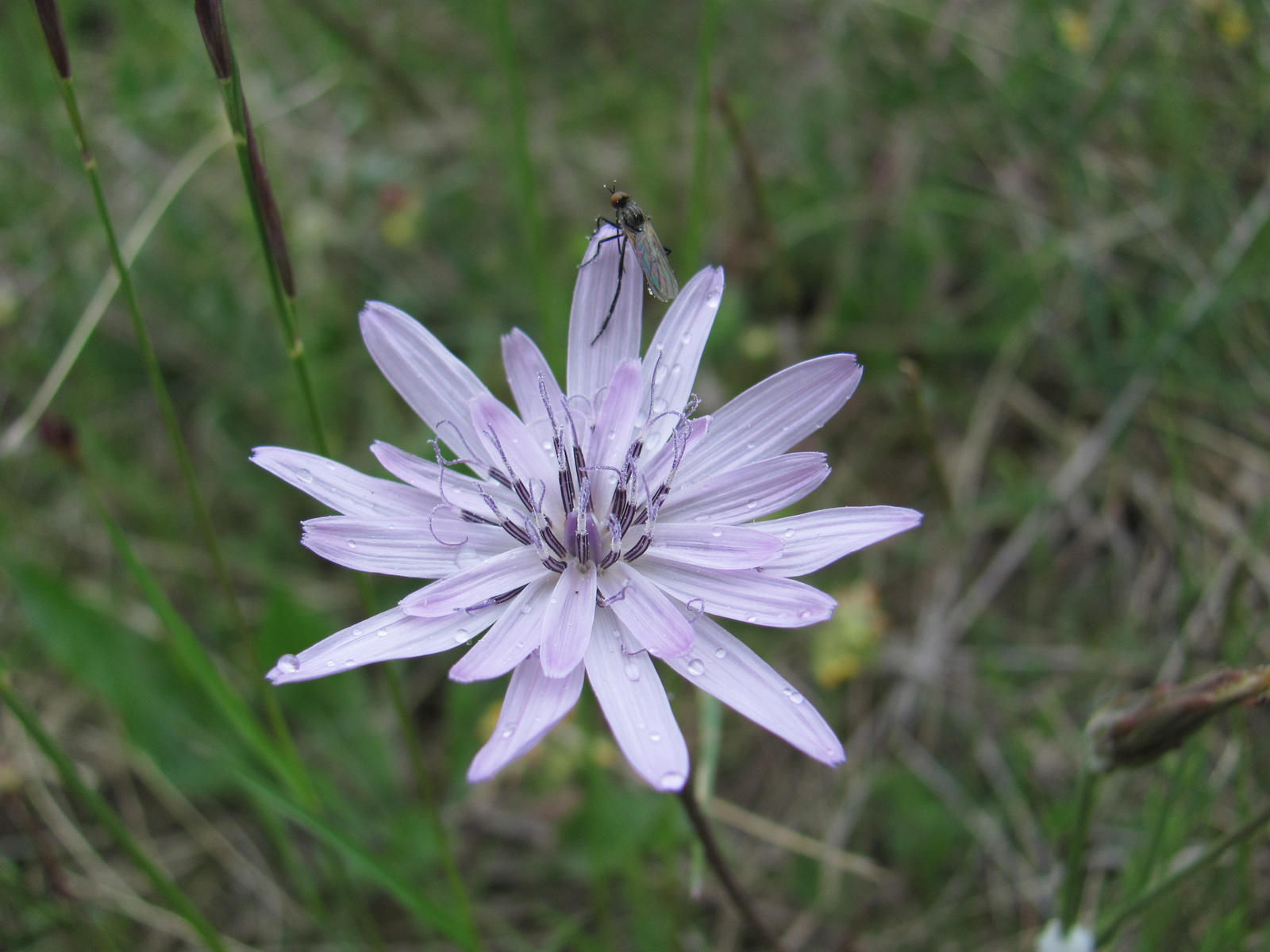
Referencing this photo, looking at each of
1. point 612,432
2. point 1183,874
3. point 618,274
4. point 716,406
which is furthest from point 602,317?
point 716,406

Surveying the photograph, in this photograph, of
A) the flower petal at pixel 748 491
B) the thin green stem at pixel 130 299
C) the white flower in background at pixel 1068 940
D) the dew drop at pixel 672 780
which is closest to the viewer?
the dew drop at pixel 672 780

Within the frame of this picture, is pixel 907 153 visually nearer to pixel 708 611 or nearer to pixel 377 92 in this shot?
pixel 377 92

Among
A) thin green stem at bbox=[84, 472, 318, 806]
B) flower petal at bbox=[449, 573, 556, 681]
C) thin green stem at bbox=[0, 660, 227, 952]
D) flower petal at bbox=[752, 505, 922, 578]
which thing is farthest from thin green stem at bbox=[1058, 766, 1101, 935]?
thin green stem at bbox=[0, 660, 227, 952]

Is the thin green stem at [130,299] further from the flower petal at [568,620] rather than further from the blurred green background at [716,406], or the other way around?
the flower petal at [568,620]

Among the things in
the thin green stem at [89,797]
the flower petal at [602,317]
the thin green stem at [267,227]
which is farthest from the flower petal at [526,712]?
the thin green stem at [89,797]

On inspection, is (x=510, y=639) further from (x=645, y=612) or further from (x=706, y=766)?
(x=706, y=766)

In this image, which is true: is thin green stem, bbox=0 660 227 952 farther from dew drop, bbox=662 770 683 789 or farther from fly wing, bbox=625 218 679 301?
fly wing, bbox=625 218 679 301

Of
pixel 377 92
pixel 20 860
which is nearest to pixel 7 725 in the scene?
pixel 20 860
